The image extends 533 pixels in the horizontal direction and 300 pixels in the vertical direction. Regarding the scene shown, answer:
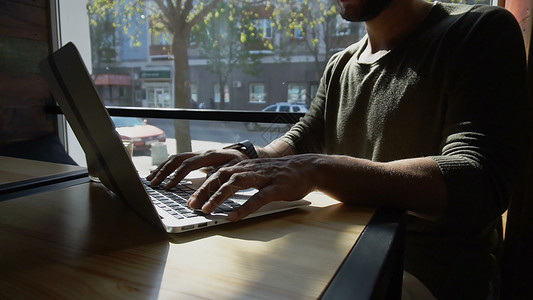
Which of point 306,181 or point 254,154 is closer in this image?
point 306,181

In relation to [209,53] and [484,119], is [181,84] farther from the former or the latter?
[484,119]

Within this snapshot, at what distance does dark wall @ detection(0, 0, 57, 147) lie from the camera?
248cm

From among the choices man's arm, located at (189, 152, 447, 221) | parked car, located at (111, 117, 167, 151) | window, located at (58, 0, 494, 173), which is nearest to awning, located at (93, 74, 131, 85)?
window, located at (58, 0, 494, 173)

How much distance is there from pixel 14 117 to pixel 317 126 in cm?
221

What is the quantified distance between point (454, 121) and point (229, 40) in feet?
5.66

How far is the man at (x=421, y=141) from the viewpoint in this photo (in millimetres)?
745

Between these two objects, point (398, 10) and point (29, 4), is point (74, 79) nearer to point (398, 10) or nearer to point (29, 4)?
point (398, 10)

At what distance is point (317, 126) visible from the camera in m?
1.34

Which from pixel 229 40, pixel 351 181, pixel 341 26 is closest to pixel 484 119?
pixel 351 181

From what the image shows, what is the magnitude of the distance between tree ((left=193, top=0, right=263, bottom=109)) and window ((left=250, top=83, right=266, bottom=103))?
94 mm

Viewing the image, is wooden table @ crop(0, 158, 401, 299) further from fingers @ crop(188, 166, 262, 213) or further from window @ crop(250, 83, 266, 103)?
window @ crop(250, 83, 266, 103)

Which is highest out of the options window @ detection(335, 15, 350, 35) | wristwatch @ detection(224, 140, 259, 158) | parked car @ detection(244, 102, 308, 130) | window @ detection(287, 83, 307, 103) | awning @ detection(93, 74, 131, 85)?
window @ detection(335, 15, 350, 35)

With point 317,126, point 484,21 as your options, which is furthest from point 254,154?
point 484,21

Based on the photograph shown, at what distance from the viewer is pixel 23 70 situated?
2592 mm
